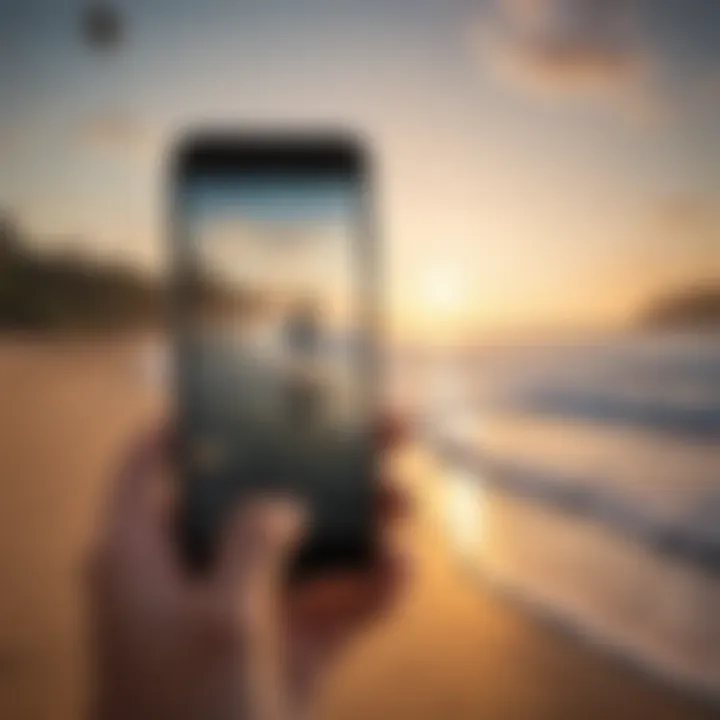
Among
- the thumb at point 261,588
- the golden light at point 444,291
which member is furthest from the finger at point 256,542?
the golden light at point 444,291

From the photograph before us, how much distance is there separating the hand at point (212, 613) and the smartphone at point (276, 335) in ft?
0.03

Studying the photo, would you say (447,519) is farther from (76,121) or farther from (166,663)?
(76,121)

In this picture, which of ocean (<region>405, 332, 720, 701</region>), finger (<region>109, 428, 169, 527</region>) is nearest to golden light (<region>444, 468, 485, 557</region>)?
ocean (<region>405, 332, 720, 701</region>)

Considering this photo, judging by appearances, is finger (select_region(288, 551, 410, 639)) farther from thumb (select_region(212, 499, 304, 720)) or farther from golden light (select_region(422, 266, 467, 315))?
golden light (select_region(422, 266, 467, 315))

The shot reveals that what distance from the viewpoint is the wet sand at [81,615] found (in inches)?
18.6

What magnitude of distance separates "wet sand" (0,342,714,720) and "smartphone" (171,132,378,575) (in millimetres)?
29

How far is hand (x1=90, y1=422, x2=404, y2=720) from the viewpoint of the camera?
0.47m

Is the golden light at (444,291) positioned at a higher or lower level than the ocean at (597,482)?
higher

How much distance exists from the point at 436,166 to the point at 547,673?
0.81 feet

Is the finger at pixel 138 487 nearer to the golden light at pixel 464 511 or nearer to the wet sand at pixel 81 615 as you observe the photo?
the wet sand at pixel 81 615

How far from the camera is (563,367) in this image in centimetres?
49

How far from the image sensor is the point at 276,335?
0.48m

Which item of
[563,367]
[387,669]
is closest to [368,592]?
[387,669]

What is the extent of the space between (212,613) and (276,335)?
133 mm
